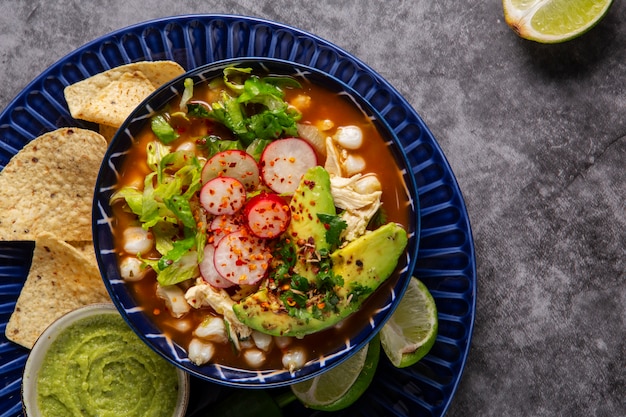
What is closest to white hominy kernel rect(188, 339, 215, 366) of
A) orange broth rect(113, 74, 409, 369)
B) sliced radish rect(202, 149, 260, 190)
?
orange broth rect(113, 74, 409, 369)

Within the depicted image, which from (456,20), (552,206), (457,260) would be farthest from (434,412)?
(456,20)

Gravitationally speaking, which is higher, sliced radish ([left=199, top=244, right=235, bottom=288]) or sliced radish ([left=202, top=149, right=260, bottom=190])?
sliced radish ([left=202, top=149, right=260, bottom=190])

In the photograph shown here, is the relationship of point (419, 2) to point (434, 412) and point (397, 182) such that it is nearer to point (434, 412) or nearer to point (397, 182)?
point (397, 182)

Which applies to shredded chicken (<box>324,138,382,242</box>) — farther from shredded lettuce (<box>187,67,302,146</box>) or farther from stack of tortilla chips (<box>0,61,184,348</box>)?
stack of tortilla chips (<box>0,61,184,348</box>)

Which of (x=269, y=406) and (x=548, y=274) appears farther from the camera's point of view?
(x=548, y=274)

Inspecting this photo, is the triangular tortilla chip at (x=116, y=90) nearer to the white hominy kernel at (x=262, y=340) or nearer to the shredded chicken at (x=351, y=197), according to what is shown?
the shredded chicken at (x=351, y=197)

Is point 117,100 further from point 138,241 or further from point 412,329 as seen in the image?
point 412,329
